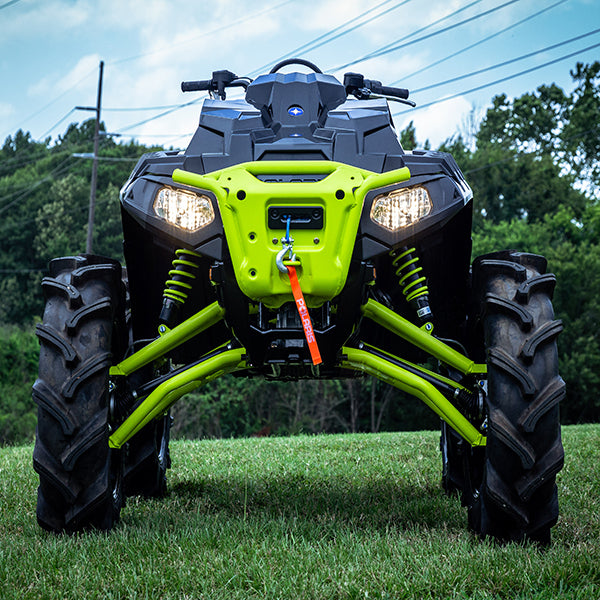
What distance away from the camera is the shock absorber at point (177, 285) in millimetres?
3654

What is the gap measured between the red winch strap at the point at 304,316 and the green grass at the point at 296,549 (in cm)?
75

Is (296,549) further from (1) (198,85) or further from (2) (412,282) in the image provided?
(1) (198,85)

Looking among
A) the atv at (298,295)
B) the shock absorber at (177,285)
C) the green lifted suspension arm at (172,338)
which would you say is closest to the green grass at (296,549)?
the atv at (298,295)

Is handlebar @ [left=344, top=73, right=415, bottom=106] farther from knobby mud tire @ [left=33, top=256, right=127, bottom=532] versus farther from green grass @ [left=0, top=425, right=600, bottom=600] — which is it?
green grass @ [left=0, top=425, right=600, bottom=600]

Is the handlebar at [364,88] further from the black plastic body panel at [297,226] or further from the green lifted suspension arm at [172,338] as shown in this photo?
the green lifted suspension arm at [172,338]

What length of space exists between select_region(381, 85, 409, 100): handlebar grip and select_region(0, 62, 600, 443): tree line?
98.2 ft

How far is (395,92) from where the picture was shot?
4.59 meters

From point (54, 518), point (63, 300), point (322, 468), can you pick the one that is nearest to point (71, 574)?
point (54, 518)

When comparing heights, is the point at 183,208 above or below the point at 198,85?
below

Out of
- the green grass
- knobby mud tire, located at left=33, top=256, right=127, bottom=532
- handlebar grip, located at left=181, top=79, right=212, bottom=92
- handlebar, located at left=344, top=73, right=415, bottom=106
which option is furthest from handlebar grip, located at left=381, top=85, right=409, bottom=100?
the green grass

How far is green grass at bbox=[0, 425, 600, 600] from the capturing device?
274 cm

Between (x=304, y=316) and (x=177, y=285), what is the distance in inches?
30.6

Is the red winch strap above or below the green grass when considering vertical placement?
above

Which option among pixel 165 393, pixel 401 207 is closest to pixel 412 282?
pixel 401 207
